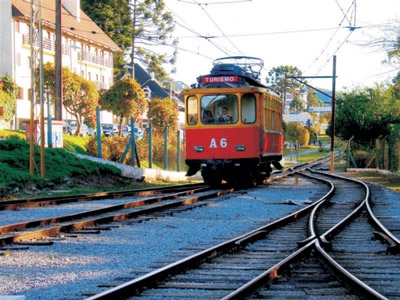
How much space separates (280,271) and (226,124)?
45.4ft

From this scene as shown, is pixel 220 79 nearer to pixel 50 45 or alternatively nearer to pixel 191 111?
pixel 191 111

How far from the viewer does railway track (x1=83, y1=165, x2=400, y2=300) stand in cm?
598

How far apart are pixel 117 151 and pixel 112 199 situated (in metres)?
12.0

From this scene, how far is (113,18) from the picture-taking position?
66.8m

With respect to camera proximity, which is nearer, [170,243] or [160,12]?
[170,243]

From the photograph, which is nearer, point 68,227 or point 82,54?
point 68,227

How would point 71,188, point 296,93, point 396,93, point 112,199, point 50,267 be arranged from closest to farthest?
point 50,267, point 112,199, point 71,188, point 396,93, point 296,93

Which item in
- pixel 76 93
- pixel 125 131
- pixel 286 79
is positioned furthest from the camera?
pixel 286 79

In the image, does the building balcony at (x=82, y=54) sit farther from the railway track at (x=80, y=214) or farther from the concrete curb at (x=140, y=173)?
the railway track at (x=80, y=214)

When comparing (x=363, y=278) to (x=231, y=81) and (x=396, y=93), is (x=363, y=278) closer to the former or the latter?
(x=231, y=81)

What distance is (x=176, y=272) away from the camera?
22.9 ft

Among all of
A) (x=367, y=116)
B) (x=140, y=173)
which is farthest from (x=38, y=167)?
(x=367, y=116)

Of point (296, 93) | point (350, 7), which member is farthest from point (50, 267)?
point (296, 93)

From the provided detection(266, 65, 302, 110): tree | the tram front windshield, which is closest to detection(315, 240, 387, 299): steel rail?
the tram front windshield
